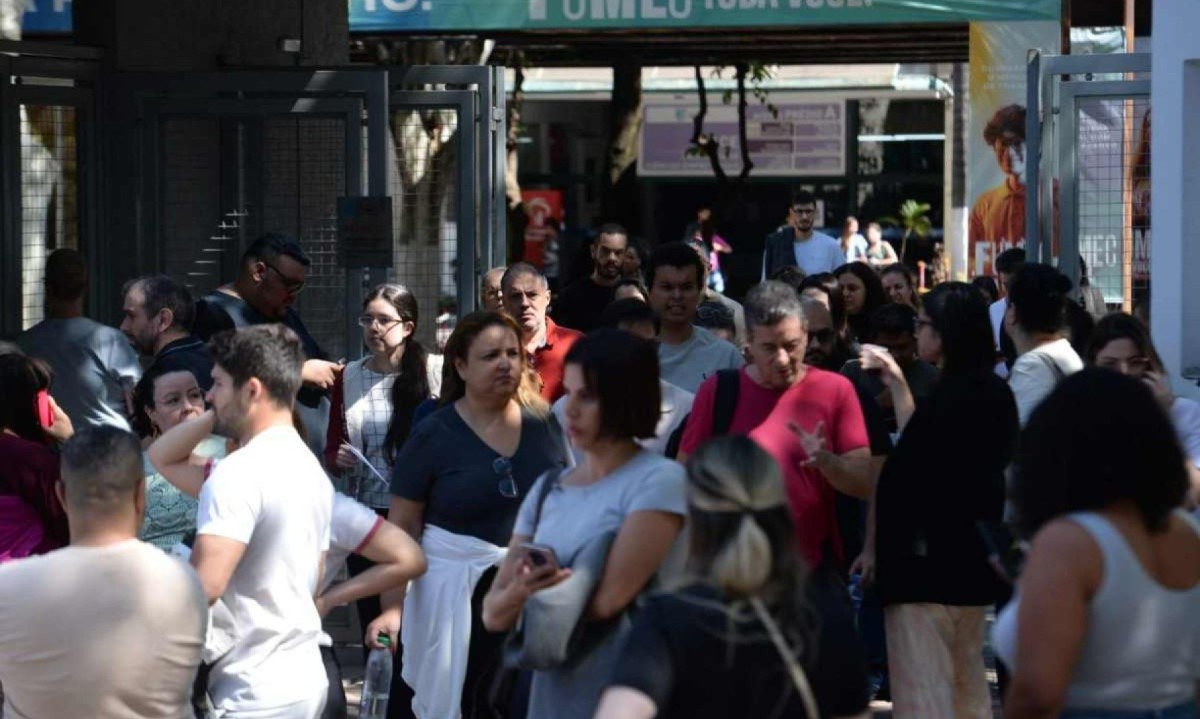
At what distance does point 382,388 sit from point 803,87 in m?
23.6

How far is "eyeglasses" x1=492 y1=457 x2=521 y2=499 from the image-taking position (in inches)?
234

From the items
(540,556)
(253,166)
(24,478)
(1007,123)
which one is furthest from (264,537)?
(1007,123)

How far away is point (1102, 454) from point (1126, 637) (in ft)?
1.14

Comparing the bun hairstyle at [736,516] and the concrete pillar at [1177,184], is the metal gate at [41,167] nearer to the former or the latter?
the concrete pillar at [1177,184]

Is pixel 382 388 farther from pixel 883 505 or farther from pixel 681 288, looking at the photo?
pixel 883 505

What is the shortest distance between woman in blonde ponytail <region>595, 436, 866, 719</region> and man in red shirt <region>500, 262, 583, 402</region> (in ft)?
13.9

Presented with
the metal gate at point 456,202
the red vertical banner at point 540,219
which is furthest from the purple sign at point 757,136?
the metal gate at point 456,202

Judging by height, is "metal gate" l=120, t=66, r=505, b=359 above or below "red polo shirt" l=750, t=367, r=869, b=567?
above

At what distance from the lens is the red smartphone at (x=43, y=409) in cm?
629

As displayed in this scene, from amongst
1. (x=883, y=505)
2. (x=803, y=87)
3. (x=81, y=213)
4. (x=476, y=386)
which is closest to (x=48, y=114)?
(x=81, y=213)

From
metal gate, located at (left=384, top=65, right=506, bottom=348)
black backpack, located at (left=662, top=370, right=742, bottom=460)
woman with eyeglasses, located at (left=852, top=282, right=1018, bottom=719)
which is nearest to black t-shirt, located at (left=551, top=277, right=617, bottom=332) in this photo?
metal gate, located at (left=384, top=65, right=506, bottom=348)

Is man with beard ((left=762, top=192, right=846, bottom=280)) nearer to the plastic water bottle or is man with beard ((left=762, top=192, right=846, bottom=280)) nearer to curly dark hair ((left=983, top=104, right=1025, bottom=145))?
curly dark hair ((left=983, top=104, right=1025, bottom=145))

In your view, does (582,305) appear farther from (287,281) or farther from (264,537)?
(264,537)

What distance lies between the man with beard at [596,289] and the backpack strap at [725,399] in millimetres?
3847
